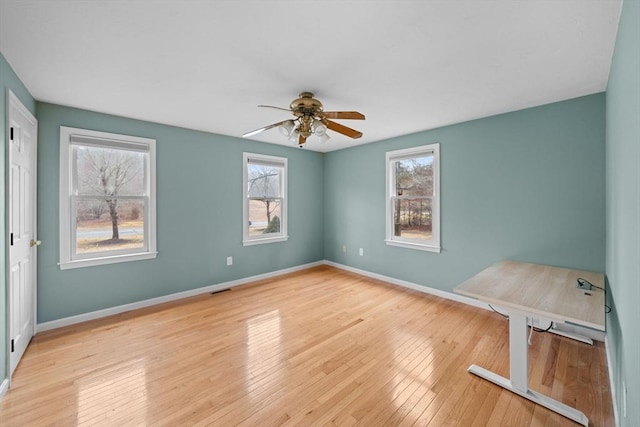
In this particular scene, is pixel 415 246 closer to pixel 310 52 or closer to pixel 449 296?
pixel 449 296

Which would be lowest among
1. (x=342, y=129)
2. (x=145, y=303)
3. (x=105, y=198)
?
(x=145, y=303)

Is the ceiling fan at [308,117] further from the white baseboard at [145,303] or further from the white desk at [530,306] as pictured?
the white baseboard at [145,303]

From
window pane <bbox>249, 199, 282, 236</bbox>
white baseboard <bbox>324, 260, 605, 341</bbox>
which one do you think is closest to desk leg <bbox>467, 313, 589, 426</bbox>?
white baseboard <bbox>324, 260, 605, 341</bbox>

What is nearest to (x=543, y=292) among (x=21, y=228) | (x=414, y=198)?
(x=414, y=198)

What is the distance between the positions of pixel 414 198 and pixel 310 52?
287cm

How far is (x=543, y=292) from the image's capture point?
201 centimetres

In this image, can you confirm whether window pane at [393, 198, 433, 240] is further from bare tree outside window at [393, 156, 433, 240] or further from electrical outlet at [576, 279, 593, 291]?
electrical outlet at [576, 279, 593, 291]

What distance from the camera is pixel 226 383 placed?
2.00 metres

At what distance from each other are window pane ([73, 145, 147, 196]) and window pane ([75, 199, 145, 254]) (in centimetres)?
14

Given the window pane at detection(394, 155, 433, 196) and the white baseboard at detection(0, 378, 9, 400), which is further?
the window pane at detection(394, 155, 433, 196)

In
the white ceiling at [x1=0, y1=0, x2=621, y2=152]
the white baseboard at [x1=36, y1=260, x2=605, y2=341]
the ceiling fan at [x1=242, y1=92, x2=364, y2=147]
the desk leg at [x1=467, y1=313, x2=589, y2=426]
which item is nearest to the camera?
the white ceiling at [x1=0, y1=0, x2=621, y2=152]

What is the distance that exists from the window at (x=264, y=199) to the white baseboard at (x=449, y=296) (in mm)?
1484

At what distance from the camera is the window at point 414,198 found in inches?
150

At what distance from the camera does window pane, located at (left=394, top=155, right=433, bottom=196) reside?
3963 mm
